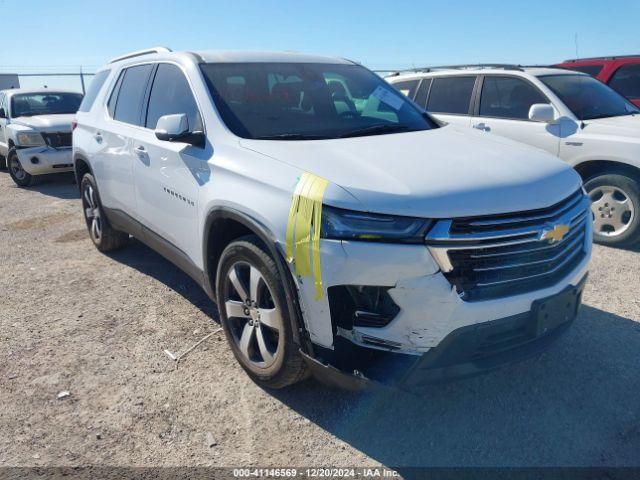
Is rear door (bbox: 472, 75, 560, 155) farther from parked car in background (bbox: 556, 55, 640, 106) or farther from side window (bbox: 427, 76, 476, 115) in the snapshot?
parked car in background (bbox: 556, 55, 640, 106)

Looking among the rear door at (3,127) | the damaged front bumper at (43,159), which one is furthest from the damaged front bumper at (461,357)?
the rear door at (3,127)

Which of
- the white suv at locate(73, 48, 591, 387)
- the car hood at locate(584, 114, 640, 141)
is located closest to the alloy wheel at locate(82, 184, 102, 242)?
the white suv at locate(73, 48, 591, 387)

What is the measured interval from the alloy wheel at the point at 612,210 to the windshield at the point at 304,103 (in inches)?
100

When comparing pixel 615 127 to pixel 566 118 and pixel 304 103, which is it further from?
pixel 304 103

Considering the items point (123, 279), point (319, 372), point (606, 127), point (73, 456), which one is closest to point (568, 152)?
point (606, 127)

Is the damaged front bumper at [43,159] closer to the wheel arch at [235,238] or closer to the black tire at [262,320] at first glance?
the wheel arch at [235,238]

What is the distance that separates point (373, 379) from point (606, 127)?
4.20m

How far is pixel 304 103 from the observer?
342cm

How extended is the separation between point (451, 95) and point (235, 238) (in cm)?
439

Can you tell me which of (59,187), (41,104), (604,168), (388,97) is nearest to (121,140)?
(388,97)

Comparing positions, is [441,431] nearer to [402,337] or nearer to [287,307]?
[402,337]

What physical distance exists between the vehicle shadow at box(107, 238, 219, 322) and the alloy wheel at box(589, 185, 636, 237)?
3855 millimetres

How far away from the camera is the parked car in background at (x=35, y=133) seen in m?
9.18

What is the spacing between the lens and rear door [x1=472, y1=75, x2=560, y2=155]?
5535mm
